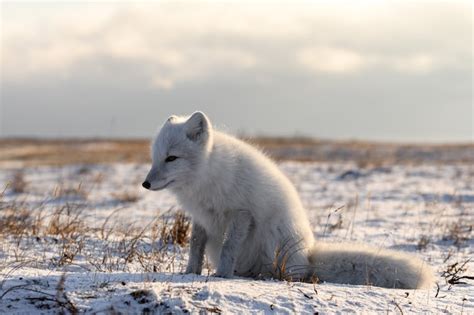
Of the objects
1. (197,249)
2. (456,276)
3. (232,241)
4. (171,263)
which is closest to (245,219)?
(232,241)

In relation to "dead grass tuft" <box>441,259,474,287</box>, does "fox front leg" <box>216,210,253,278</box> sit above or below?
above

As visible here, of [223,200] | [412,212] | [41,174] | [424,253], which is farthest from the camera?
[41,174]

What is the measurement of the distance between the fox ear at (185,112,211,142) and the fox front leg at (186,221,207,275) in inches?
27.1

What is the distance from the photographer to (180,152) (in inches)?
159

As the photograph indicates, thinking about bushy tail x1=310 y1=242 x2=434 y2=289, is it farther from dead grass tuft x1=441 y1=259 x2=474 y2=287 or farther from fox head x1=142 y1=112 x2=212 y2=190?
fox head x1=142 y1=112 x2=212 y2=190

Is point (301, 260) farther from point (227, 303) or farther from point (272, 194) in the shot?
point (227, 303)

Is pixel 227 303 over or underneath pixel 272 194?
underneath

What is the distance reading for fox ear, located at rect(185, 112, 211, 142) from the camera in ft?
13.4

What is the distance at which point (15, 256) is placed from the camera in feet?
14.0

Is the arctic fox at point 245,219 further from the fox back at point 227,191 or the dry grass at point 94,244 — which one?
the dry grass at point 94,244

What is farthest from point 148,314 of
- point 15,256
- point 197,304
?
point 15,256

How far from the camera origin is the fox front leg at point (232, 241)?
397 cm

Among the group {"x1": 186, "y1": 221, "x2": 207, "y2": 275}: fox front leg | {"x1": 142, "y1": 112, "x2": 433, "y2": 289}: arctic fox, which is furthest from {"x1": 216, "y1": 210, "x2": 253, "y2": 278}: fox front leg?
{"x1": 186, "y1": 221, "x2": 207, "y2": 275}: fox front leg

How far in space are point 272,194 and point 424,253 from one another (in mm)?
2215
